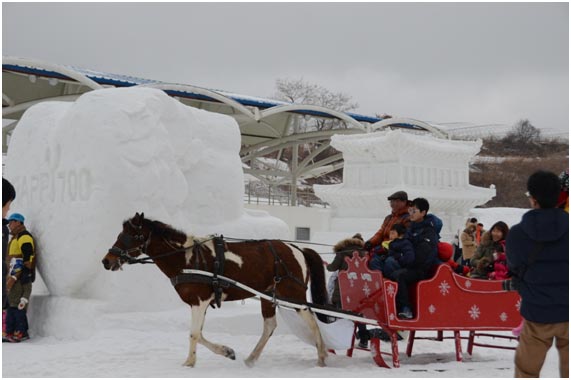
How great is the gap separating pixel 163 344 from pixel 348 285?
7.02 feet

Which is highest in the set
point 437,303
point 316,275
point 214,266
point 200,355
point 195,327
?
point 214,266

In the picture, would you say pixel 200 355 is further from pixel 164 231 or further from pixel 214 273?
pixel 164 231

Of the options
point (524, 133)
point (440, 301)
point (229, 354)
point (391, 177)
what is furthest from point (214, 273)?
point (524, 133)

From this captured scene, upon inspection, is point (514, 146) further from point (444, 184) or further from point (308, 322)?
point (308, 322)

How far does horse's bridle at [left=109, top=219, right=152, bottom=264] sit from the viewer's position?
22.0 feet

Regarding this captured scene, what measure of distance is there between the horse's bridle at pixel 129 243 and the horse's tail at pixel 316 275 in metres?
1.72

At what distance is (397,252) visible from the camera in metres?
7.20

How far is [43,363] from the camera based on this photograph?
697 cm

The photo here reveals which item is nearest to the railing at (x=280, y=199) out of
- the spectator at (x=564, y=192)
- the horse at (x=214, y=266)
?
the horse at (x=214, y=266)

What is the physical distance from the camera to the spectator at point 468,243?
13.0 metres

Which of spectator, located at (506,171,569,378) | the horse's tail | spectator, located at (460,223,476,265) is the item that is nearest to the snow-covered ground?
the horse's tail

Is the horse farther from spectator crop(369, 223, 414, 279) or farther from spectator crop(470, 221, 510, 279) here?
spectator crop(470, 221, 510, 279)

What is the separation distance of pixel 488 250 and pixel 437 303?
168cm

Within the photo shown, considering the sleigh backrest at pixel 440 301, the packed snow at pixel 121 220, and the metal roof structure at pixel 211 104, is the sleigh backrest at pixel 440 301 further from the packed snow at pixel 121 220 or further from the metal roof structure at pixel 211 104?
the metal roof structure at pixel 211 104
